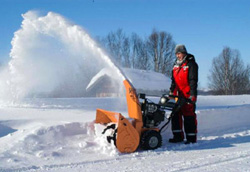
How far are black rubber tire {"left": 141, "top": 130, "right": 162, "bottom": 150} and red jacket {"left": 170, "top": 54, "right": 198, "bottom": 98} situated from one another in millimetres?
1150

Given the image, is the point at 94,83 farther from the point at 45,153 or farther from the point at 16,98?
the point at 45,153

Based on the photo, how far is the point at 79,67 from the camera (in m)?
22.5

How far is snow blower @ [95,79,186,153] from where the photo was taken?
470cm

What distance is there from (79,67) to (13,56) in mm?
10075

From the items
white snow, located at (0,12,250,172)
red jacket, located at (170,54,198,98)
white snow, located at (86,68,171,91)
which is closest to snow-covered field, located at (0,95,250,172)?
white snow, located at (0,12,250,172)

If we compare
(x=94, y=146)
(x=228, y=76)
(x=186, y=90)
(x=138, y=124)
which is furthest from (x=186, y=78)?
(x=228, y=76)

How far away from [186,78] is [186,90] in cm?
27

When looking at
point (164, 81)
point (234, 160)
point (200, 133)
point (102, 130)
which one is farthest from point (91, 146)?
point (164, 81)

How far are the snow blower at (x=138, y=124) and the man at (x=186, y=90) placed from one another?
0.31 meters

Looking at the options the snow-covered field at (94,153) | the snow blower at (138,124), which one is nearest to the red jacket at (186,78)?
the snow blower at (138,124)

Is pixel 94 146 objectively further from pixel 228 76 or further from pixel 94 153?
pixel 228 76

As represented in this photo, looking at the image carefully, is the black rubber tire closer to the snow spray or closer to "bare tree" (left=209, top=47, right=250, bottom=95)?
the snow spray

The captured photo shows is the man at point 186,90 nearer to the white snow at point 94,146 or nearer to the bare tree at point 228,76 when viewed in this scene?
the white snow at point 94,146

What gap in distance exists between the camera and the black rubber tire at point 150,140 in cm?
495
